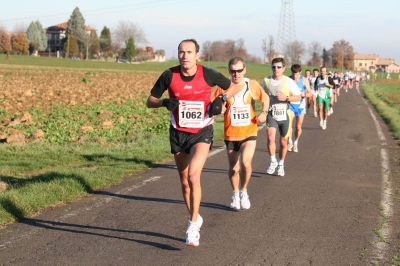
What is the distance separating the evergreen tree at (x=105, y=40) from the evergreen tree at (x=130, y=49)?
12.7 m

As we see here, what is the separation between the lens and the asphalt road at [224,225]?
18.7 ft

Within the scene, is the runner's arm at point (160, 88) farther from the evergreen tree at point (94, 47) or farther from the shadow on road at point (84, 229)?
the evergreen tree at point (94, 47)

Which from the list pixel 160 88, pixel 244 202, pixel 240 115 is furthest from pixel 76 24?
pixel 160 88

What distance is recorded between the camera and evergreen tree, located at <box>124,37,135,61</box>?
139750mm

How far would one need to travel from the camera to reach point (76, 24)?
5787 inches

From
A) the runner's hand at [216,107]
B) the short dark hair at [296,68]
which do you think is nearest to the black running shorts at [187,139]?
the runner's hand at [216,107]

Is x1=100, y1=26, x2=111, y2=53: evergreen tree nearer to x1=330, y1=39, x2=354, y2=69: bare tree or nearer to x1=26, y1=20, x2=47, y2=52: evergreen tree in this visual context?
x1=26, y1=20, x2=47, y2=52: evergreen tree

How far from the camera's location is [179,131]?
6363mm

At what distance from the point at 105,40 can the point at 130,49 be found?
15434 millimetres

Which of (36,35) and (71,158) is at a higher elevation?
(36,35)

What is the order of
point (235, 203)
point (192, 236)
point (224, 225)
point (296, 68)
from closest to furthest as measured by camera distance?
point (192, 236), point (224, 225), point (235, 203), point (296, 68)

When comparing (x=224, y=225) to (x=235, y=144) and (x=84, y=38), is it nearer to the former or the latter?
(x=235, y=144)

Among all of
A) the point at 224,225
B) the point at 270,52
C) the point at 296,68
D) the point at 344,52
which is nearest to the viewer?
the point at 224,225

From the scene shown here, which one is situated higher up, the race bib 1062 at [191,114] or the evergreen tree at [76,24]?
the evergreen tree at [76,24]
